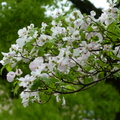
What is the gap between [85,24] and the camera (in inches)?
90.9

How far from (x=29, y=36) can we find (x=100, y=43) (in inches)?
21.3

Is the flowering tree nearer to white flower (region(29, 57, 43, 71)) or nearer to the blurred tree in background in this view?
white flower (region(29, 57, 43, 71))

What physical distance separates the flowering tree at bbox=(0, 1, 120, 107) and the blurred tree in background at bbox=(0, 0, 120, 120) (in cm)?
544

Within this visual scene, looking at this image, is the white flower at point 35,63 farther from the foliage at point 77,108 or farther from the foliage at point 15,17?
the foliage at point 15,17

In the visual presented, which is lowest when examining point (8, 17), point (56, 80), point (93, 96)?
point (56, 80)

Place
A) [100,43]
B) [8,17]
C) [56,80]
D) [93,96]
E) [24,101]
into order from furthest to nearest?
[93,96], [8,17], [24,101], [100,43], [56,80]

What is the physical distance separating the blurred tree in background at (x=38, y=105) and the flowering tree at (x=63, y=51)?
5444 millimetres

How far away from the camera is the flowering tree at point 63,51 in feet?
7.38

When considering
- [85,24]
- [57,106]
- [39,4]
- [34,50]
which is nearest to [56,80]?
[34,50]

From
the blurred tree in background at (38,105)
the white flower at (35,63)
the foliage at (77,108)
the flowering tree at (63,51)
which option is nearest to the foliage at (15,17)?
the blurred tree in background at (38,105)

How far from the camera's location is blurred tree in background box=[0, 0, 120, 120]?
8578 millimetres

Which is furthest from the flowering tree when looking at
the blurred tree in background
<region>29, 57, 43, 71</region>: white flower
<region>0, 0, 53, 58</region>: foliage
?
<region>0, 0, 53, 58</region>: foliage

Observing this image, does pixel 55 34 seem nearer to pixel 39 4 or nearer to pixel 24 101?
pixel 24 101

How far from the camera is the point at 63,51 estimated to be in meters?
2.18
